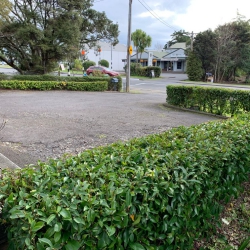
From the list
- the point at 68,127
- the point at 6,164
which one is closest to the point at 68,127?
the point at 68,127

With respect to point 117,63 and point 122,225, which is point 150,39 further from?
point 122,225

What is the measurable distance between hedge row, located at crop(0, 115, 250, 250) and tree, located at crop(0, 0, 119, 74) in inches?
612

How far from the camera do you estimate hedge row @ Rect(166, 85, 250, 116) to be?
24.9 feet

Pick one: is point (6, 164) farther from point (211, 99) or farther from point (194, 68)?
point (194, 68)

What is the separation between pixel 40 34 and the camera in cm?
1531

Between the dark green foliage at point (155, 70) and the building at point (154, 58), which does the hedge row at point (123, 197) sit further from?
the building at point (154, 58)

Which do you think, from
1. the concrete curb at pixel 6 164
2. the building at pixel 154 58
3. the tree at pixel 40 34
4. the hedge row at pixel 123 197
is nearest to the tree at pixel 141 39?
the building at pixel 154 58

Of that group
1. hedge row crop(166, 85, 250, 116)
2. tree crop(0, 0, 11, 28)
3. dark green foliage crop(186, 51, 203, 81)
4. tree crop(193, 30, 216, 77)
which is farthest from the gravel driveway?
tree crop(193, 30, 216, 77)

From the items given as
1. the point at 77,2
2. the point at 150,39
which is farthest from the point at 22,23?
the point at 150,39

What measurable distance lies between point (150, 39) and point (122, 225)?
40.1 meters

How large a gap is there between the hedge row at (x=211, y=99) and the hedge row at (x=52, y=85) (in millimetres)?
6961

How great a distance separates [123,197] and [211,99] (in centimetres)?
751

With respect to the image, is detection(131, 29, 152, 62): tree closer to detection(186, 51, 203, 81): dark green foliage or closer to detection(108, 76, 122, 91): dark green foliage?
detection(186, 51, 203, 81): dark green foliage

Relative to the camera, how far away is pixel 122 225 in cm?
135
